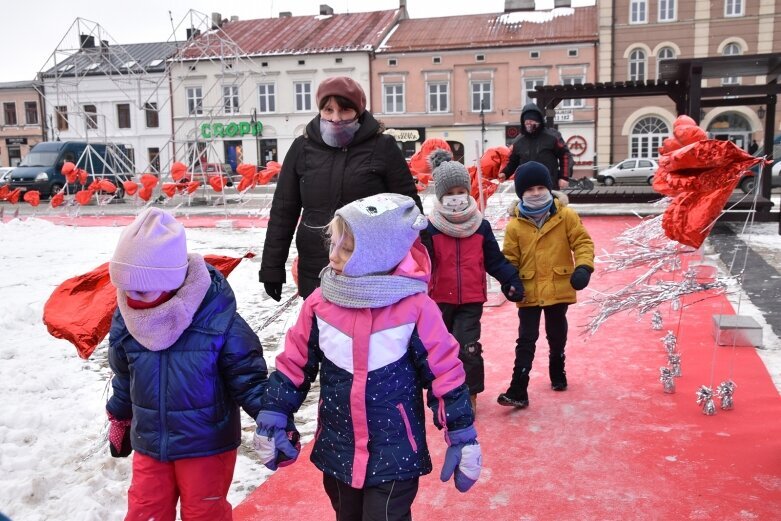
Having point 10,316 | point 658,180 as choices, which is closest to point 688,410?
point 658,180

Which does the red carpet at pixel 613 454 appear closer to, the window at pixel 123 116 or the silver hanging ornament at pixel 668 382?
the silver hanging ornament at pixel 668 382

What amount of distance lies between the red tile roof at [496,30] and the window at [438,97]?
185cm

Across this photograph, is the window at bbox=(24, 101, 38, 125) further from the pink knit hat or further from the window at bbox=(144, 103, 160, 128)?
the pink knit hat

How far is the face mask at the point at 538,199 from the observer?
4.16 meters

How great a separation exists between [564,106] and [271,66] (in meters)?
15.9

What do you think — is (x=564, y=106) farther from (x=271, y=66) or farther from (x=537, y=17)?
(x=271, y=66)

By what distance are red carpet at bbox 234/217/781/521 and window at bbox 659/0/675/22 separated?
106 ft

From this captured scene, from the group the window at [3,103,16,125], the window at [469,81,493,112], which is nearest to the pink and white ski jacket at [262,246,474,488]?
the window at [469,81,493,112]

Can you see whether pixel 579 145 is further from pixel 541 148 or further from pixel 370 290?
pixel 370 290

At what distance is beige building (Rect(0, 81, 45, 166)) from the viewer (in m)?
47.1

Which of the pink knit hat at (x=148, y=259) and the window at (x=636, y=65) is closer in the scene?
the pink knit hat at (x=148, y=259)

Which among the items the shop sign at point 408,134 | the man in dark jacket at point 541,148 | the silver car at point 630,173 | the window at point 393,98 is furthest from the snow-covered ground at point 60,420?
the window at point 393,98

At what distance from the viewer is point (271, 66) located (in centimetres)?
3903

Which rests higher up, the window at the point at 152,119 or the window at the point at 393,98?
the window at the point at 393,98
